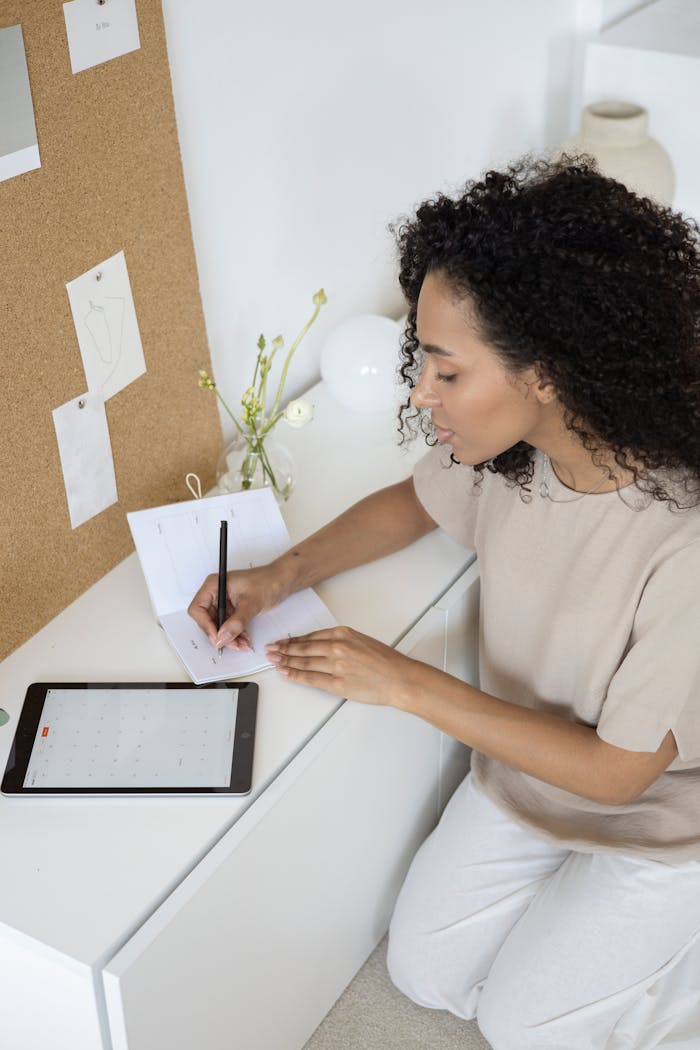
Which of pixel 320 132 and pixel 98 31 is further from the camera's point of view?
pixel 320 132

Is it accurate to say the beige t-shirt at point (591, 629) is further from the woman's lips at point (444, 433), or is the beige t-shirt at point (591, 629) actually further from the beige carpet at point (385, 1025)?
the beige carpet at point (385, 1025)

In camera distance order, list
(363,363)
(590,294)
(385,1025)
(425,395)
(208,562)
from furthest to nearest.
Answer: (363,363)
(385,1025)
(208,562)
(425,395)
(590,294)

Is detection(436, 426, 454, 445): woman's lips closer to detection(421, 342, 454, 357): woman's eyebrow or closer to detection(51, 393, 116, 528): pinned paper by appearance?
detection(421, 342, 454, 357): woman's eyebrow

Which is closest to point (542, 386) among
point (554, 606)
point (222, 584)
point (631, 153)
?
point (554, 606)

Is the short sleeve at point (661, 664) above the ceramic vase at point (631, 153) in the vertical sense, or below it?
below

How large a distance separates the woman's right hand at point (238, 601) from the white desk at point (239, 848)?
2.3 inches

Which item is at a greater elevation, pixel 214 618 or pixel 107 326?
pixel 107 326

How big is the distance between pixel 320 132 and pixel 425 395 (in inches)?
27.9

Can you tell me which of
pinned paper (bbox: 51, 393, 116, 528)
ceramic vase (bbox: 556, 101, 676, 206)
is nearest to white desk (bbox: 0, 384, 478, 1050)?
pinned paper (bbox: 51, 393, 116, 528)

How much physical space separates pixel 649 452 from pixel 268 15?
815 mm

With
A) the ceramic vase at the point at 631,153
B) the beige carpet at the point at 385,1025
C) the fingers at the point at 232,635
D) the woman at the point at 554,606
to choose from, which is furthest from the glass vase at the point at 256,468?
the ceramic vase at the point at 631,153

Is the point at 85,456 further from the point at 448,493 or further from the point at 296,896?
the point at 296,896

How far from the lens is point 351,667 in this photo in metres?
1.19

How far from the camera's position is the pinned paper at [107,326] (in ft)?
4.18
